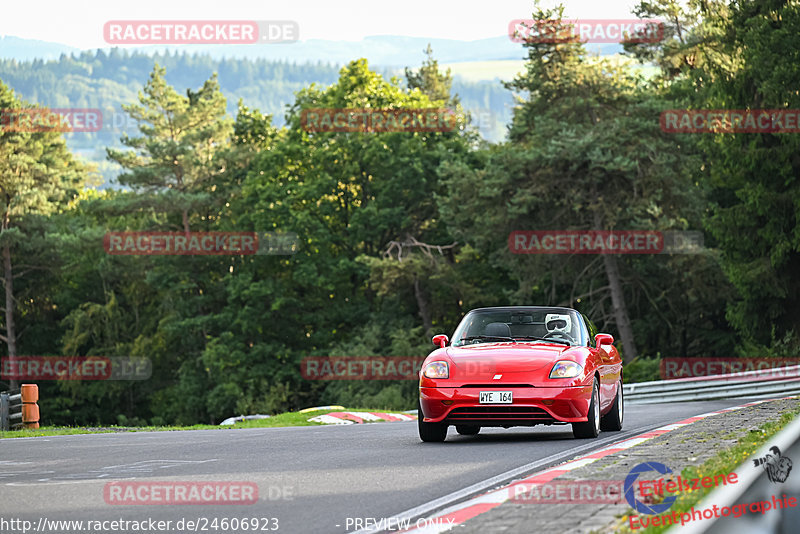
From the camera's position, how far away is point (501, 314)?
1420cm

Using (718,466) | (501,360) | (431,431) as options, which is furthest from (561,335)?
(718,466)

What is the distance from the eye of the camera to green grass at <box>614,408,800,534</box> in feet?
20.2

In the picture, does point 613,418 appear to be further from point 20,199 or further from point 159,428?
point 20,199

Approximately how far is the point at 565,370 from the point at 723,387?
17.8 metres

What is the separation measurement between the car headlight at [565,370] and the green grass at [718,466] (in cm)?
194

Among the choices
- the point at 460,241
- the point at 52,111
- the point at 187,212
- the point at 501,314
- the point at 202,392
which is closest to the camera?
the point at 501,314

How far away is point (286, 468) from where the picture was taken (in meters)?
10.4

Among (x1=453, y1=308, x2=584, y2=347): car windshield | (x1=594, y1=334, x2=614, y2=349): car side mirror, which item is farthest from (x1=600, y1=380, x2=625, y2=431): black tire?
(x1=453, y1=308, x2=584, y2=347): car windshield

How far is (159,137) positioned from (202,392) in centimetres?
2466

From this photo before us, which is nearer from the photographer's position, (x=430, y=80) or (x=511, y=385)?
(x=511, y=385)

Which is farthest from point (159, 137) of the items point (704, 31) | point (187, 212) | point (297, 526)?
point (297, 526)

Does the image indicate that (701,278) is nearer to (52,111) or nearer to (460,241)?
(460,241)

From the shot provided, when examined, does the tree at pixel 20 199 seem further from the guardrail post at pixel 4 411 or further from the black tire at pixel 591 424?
the black tire at pixel 591 424

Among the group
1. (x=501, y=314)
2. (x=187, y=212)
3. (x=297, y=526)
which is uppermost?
(x=187, y=212)
